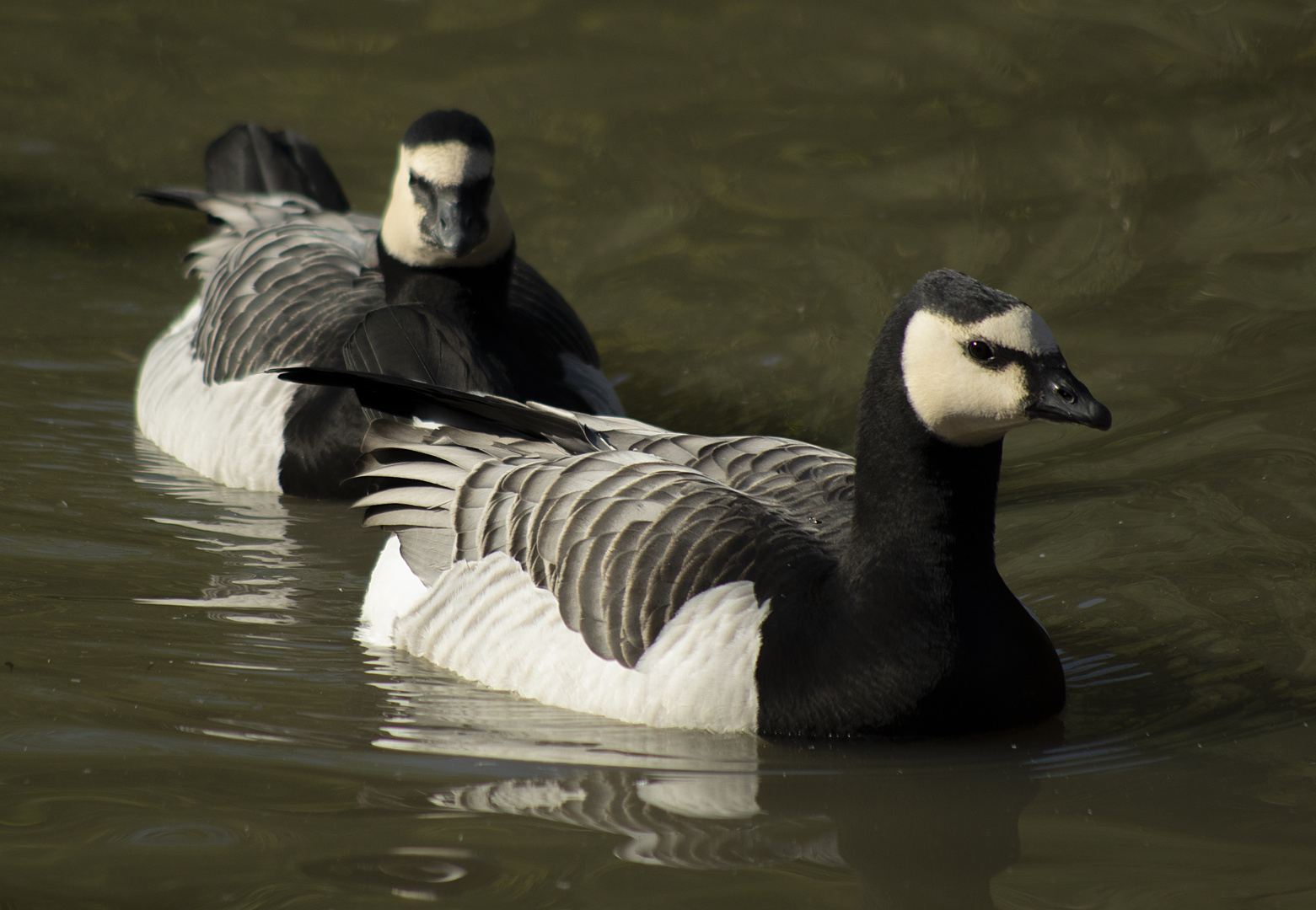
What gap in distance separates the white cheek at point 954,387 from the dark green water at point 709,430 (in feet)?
3.73

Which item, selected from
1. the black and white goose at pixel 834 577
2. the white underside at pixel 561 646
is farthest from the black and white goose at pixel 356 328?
the black and white goose at pixel 834 577

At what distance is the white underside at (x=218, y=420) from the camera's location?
9.09 metres

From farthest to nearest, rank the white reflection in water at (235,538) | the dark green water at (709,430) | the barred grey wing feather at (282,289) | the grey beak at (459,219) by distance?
the barred grey wing feather at (282,289) < the grey beak at (459,219) < the white reflection in water at (235,538) < the dark green water at (709,430)

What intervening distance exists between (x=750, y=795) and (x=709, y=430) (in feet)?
17.5

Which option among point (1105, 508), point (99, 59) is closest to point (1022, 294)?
point (1105, 508)

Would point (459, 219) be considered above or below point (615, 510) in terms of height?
above

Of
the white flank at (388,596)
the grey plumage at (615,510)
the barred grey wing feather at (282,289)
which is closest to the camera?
the grey plumage at (615,510)

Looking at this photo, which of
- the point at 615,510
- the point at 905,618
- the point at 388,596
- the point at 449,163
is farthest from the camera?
the point at 449,163

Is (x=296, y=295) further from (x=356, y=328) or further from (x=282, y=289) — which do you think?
(x=356, y=328)

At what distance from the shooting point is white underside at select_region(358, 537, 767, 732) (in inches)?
213

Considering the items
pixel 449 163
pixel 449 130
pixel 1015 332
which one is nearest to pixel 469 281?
pixel 449 163

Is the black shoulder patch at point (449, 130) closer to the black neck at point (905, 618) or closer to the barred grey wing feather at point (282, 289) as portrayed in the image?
the barred grey wing feather at point (282, 289)

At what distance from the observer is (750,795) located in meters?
5.10

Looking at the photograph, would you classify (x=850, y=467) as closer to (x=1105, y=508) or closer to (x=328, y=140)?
(x=1105, y=508)
